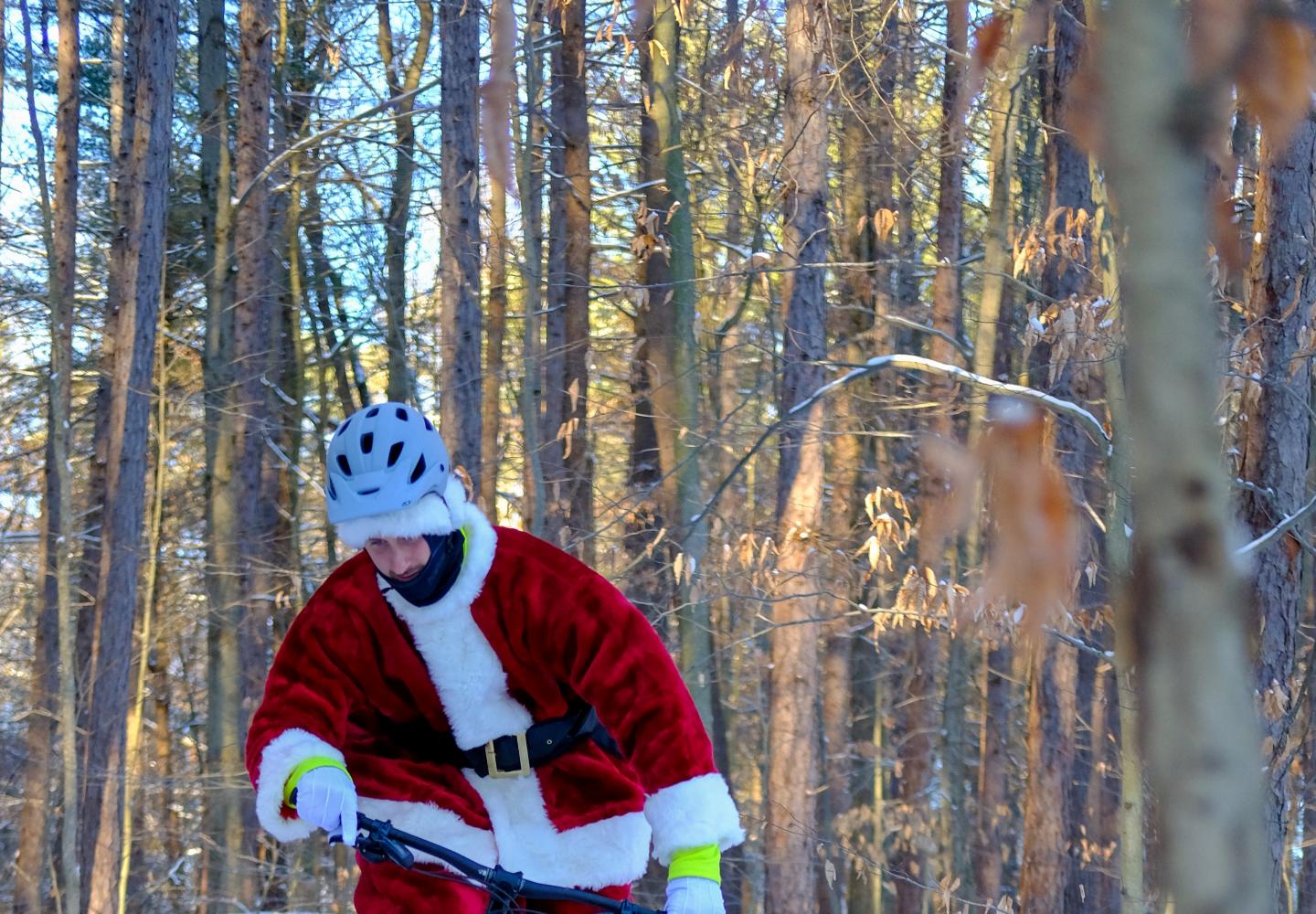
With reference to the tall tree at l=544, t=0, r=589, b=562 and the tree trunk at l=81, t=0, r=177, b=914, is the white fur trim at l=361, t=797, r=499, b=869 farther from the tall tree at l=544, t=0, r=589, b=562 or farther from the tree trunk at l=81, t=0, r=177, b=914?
the tree trunk at l=81, t=0, r=177, b=914

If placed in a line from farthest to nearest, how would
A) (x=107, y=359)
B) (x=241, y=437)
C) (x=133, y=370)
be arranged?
(x=107, y=359) < (x=241, y=437) < (x=133, y=370)

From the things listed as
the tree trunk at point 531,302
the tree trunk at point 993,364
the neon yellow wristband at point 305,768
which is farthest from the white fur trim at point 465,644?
A: the tree trunk at point 993,364

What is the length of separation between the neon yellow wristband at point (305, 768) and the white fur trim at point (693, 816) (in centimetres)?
75

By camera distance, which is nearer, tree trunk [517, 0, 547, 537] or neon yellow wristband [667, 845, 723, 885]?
neon yellow wristband [667, 845, 723, 885]

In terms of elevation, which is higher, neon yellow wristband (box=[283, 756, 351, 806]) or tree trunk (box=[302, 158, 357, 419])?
tree trunk (box=[302, 158, 357, 419])

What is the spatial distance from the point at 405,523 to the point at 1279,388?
4.99 meters

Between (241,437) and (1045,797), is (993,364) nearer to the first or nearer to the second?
(1045,797)

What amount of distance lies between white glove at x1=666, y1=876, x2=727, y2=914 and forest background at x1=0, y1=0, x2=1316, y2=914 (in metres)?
0.88

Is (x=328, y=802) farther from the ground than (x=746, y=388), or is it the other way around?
(x=746, y=388)

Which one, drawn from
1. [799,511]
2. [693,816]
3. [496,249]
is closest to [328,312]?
[496,249]

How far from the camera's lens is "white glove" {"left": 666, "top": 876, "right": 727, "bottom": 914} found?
9.36 ft

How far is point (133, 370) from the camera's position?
11445 millimetres

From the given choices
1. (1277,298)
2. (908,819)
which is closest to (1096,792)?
(908,819)

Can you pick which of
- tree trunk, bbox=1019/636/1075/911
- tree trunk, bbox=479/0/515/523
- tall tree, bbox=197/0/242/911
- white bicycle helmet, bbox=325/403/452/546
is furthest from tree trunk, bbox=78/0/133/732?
white bicycle helmet, bbox=325/403/452/546
